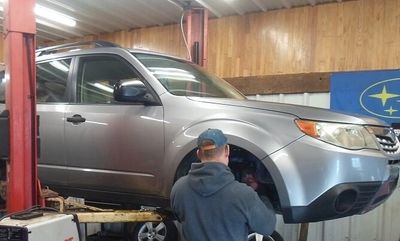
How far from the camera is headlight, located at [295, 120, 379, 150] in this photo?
2500mm

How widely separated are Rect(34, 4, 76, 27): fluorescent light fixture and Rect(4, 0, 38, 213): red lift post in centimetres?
437

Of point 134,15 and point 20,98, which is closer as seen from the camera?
point 20,98

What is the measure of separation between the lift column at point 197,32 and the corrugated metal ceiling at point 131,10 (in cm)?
13

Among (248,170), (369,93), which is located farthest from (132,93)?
(369,93)

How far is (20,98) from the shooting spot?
A: 2.60m

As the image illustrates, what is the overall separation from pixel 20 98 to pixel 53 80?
105 centimetres

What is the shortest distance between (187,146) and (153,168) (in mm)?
342

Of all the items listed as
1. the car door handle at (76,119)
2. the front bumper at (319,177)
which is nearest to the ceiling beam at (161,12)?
the car door handle at (76,119)

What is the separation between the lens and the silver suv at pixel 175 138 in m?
2.46

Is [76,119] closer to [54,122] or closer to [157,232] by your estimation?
[54,122]

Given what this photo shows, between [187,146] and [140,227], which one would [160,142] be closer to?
[187,146]

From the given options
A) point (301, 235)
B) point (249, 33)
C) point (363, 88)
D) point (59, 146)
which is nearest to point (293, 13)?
point (249, 33)

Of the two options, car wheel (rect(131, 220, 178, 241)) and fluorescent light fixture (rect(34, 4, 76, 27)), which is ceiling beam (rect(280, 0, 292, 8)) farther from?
car wheel (rect(131, 220, 178, 241))

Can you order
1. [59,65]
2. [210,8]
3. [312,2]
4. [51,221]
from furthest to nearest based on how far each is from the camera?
[210,8] < [312,2] < [59,65] < [51,221]
